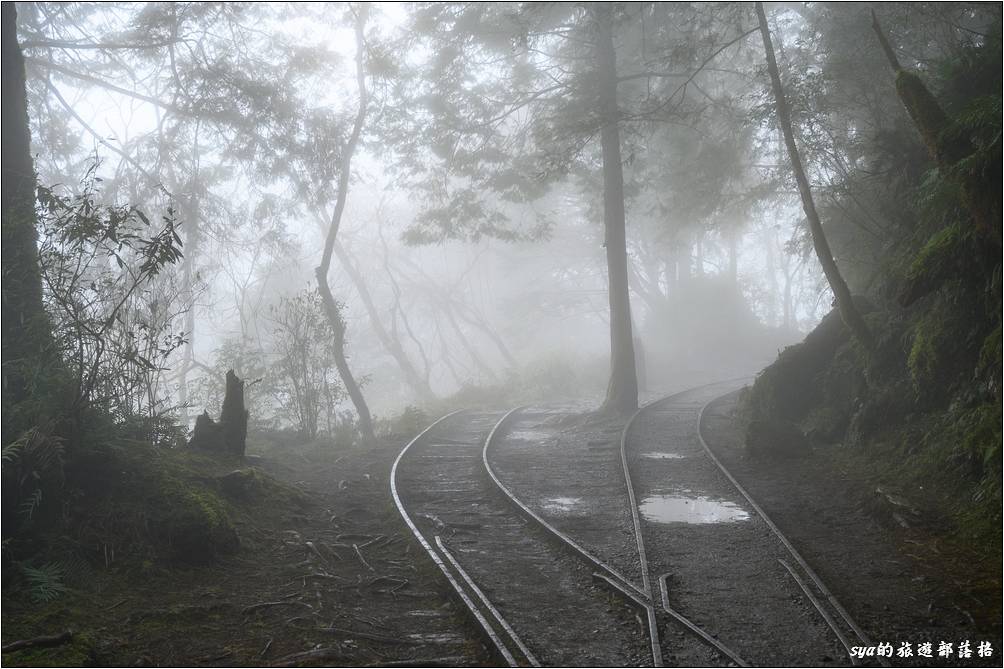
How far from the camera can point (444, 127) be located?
60.8 ft

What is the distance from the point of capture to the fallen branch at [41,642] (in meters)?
4.49

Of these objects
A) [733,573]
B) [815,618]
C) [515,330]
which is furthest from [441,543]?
[515,330]

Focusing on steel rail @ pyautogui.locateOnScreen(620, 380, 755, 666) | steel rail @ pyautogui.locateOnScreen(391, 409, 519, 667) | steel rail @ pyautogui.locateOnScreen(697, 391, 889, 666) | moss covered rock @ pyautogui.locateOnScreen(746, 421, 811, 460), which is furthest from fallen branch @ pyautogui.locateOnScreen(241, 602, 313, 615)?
moss covered rock @ pyautogui.locateOnScreen(746, 421, 811, 460)

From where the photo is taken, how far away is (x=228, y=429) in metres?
10.3

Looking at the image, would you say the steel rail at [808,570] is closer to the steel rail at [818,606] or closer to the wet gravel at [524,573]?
the steel rail at [818,606]

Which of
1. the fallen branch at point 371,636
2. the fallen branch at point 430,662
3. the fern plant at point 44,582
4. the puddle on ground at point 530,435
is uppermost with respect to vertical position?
the puddle on ground at point 530,435

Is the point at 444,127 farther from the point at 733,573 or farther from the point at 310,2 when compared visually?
the point at 733,573

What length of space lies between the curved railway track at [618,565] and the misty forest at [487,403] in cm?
4

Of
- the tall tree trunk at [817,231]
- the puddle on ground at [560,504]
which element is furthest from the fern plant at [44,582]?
the tall tree trunk at [817,231]

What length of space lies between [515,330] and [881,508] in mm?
31773

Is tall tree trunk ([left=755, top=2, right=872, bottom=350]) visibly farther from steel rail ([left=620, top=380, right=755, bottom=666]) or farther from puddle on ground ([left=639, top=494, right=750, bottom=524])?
puddle on ground ([left=639, top=494, right=750, bottom=524])

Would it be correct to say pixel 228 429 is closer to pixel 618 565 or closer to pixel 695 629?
pixel 618 565

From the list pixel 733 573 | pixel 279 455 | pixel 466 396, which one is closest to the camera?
pixel 733 573

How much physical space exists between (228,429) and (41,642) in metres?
5.86
